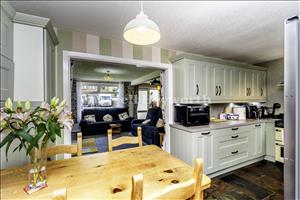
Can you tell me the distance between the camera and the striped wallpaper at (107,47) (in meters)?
2.08

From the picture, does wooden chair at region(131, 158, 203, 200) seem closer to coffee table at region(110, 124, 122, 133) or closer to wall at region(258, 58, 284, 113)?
wall at region(258, 58, 284, 113)

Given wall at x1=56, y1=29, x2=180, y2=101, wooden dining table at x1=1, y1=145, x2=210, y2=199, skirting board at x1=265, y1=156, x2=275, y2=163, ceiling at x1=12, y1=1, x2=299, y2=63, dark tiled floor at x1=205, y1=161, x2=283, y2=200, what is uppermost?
ceiling at x1=12, y1=1, x2=299, y2=63

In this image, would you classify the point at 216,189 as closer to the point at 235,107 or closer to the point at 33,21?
the point at 235,107

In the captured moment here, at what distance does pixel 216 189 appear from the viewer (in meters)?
2.19

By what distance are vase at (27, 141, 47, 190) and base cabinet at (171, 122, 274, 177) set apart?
191 centimetres

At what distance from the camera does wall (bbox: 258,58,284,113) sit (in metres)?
3.49

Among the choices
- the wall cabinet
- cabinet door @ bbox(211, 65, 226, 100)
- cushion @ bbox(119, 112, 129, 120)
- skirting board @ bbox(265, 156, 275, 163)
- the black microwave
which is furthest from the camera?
cushion @ bbox(119, 112, 129, 120)

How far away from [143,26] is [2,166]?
6.06 feet

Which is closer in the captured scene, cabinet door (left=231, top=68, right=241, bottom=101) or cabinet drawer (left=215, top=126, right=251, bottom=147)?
cabinet drawer (left=215, top=126, right=251, bottom=147)

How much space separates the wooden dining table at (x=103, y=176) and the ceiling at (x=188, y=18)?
149 centimetres

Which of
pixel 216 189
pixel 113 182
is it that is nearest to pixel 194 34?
pixel 113 182

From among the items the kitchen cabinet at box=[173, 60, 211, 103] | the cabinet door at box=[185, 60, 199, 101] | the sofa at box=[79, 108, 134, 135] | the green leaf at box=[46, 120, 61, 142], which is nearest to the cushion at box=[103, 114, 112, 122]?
the sofa at box=[79, 108, 134, 135]

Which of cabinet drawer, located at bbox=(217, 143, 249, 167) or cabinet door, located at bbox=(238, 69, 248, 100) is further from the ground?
cabinet door, located at bbox=(238, 69, 248, 100)

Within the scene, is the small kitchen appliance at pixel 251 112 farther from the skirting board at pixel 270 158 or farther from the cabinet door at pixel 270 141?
the skirting board at pixel 270 158
